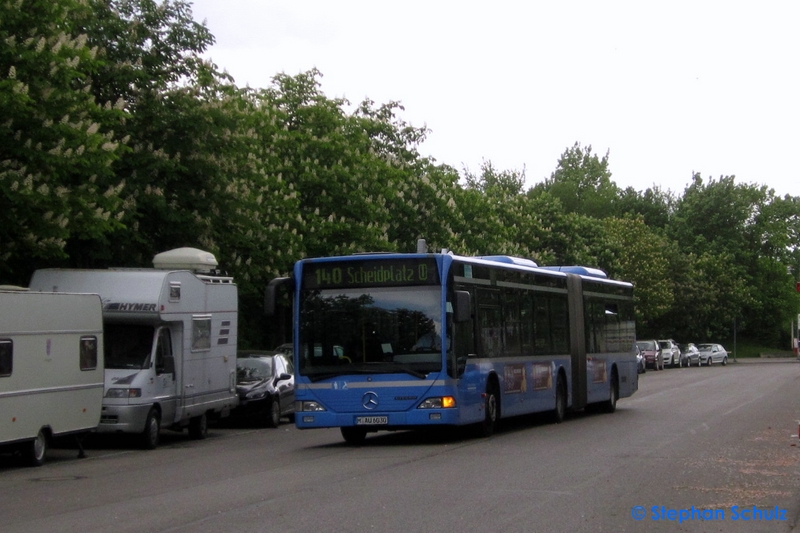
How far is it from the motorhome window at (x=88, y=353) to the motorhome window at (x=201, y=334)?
131 inches

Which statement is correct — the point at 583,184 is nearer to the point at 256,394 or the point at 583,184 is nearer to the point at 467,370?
the point at 256,394

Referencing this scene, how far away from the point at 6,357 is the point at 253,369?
1002cm

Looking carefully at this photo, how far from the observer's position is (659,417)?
2409cm

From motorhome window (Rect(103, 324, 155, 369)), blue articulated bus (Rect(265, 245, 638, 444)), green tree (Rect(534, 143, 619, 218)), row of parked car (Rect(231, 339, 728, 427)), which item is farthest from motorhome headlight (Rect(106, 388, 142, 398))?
green tree (Rect(534, 143, 619, 218))

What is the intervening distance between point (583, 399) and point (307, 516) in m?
15.0

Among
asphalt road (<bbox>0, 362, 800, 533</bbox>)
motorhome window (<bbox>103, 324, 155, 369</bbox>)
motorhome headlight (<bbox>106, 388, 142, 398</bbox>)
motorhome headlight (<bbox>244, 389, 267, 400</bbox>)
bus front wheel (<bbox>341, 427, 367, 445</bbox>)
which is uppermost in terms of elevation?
motorhome window (<bbox>103, 324, 155, 369</bbox>)

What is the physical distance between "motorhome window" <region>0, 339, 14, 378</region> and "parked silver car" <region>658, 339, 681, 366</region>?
5771 centimetres

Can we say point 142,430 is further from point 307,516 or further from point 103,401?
point 307,516

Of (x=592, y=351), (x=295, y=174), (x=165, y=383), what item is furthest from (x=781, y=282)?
(x=165, y=383)

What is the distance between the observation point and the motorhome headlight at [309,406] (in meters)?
17.9

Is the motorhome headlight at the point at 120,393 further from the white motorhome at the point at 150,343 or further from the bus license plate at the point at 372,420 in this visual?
the bus license plate at the point at 372,420

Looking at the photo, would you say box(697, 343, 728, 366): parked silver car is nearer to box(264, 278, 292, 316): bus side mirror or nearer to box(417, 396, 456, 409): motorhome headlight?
box(417, 396, 456, 409): motorhome headlight

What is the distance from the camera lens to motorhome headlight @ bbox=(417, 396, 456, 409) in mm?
17562

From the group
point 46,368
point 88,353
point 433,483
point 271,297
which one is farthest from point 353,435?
point 433,483
